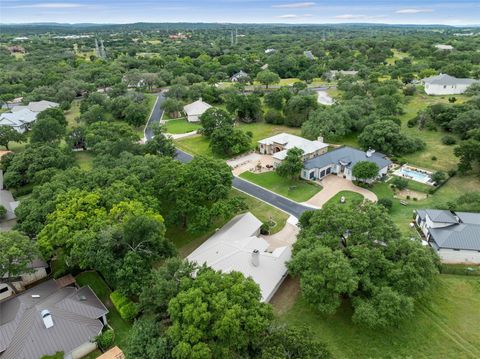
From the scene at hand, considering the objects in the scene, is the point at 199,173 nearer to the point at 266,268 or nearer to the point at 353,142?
the point at 266,268

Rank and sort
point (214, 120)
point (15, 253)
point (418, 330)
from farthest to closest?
point (214, 120)
point (15, 253)
point (418, 330)

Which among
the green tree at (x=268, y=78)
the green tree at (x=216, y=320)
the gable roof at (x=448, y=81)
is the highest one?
the gable roof at (x=448, y=81)

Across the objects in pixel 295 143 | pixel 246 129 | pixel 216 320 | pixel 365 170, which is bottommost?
pixel 246 129

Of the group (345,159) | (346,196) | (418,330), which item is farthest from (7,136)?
(418,330)

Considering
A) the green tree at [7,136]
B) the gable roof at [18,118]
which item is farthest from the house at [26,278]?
the gable roof at [18,118]

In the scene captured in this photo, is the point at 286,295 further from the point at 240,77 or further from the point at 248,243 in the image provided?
the point at 240,77

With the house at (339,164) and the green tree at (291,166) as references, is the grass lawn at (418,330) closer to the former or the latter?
the green tree at (291,166)

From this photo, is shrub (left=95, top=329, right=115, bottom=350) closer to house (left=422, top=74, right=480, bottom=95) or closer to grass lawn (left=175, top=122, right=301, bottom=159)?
grass lawn (left=175, top=122, right=301, bottom=159)

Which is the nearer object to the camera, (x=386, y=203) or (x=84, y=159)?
(x=386, y=203)

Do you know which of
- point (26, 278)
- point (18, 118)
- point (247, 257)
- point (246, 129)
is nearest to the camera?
point (247, 257)
